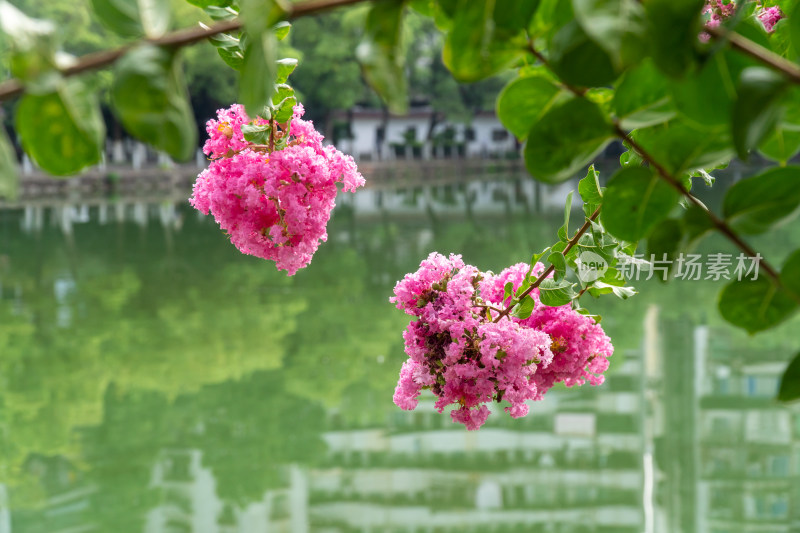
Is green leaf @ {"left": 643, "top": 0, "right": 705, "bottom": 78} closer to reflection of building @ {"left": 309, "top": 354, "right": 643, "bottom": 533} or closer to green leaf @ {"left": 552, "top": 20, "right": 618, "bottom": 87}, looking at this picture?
green leaf @ {"left": 552, "top": 20, "right": 618, "bottom": 87}

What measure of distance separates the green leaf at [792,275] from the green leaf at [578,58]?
124 millimetres

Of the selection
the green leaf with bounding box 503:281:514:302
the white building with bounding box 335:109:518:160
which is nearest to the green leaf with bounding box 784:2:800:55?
the green leaf with bounding box 503:281:514:302

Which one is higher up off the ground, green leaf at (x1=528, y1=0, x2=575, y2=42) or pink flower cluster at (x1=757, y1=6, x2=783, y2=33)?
pink flower cluster at (x1=757, y1=6, x2=783, y2=33)

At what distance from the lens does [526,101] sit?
1.34 feet

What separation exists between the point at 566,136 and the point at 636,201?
2.6 inches

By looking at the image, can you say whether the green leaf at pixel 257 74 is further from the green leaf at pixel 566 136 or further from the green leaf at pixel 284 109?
the green leaf at pixel 284 109

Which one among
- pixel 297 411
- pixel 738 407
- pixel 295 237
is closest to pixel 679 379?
pixel 738 407

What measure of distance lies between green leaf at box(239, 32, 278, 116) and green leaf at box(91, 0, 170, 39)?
4 centimetres

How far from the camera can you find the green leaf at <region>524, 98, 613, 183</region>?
0.38 m

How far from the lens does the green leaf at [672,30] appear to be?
31 cm

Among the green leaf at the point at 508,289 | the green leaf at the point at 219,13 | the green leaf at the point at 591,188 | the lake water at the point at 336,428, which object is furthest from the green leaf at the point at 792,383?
the lake water at the point at 336,428

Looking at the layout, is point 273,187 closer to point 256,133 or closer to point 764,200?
point 256,133

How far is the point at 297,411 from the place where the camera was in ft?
17.4

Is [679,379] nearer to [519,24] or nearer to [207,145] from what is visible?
[207,145]
